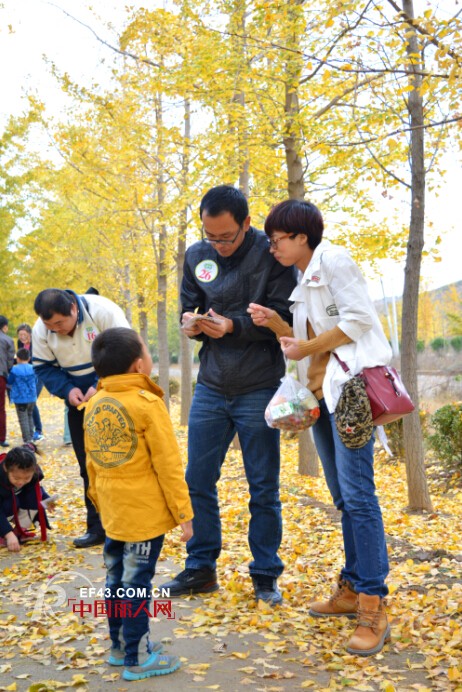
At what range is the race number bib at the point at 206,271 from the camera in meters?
3.82

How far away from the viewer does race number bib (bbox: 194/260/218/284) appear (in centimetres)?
382

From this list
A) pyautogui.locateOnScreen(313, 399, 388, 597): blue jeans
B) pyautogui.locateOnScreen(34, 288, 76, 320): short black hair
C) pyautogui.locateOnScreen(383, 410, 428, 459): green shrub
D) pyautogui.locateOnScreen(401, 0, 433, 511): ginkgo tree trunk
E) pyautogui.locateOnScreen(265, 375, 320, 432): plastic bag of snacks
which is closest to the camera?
pyautogui.locateOnScreen(313, 399, 388, 597): blue jeans

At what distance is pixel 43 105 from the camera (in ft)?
45.3

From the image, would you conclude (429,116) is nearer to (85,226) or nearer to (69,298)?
(69,298)

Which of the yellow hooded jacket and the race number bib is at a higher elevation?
the race number bib

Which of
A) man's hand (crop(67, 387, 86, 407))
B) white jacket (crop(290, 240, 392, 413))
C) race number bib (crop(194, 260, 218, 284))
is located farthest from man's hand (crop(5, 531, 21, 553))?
white jacket (crop(290, 240, 392, 413))

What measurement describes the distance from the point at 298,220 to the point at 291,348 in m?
0.62

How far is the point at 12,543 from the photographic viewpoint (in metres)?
5.04

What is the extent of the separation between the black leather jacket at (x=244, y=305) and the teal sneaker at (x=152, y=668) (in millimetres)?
1384

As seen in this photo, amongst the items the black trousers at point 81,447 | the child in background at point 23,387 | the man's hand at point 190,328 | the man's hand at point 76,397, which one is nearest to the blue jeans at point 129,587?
the man's hand at point 190,328

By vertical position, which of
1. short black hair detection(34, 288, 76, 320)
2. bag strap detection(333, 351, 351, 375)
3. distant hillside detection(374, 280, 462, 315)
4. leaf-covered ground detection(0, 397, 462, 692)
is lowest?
leaf-covered ground detection(0, 397, 462, 692)

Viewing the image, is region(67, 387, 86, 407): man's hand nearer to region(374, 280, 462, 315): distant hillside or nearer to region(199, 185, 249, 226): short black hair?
region(199, 185, 249, 226): short black hair

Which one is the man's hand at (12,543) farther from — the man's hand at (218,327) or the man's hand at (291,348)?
the man's hand at (291,348)

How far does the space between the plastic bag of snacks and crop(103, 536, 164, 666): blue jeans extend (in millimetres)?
785
